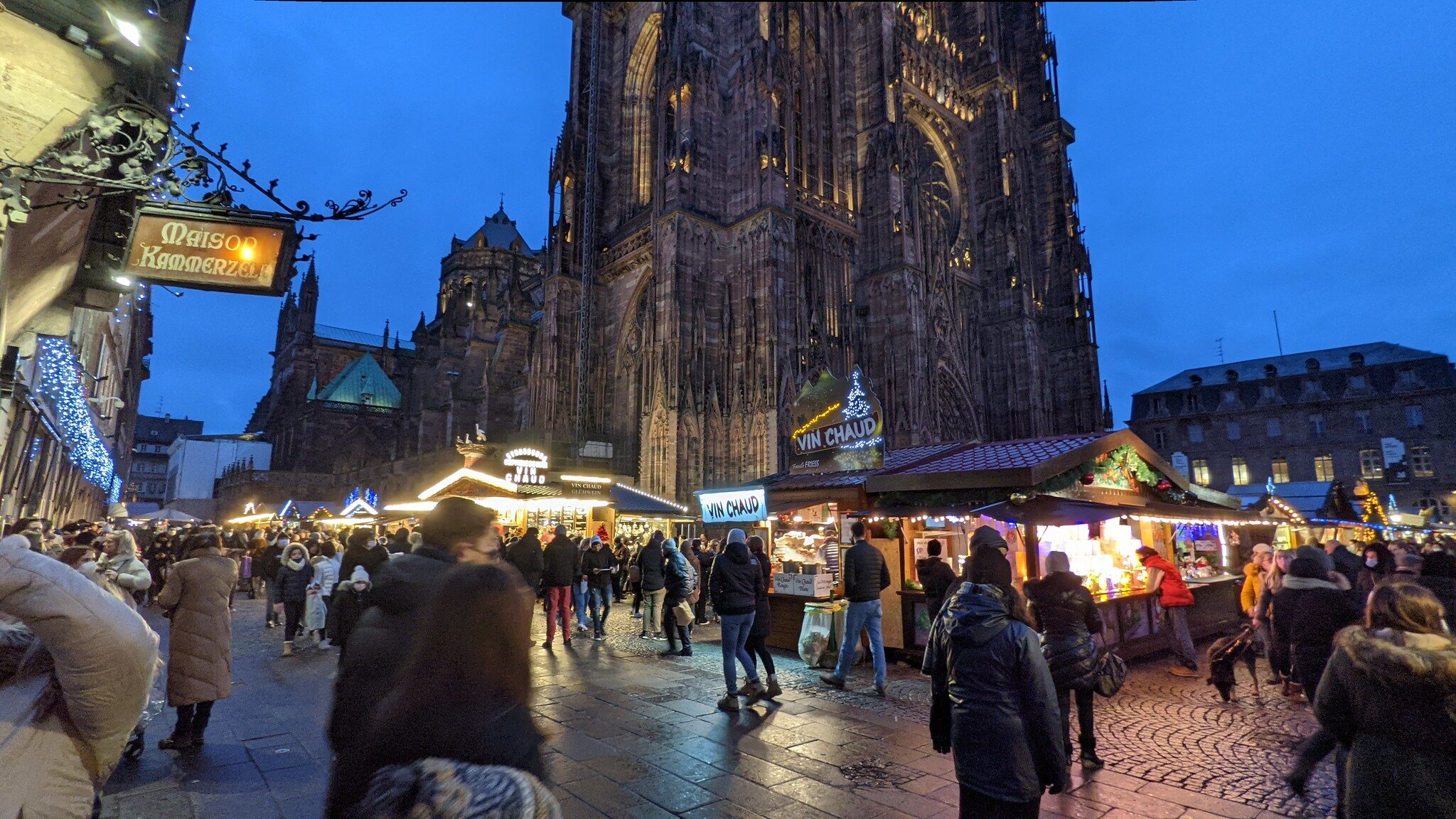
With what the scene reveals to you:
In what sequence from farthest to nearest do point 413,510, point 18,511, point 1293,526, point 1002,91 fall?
point 1002,91 < point 413,510 < point 1293,526 < point 18,511

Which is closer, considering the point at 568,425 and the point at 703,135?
the point at 703,135

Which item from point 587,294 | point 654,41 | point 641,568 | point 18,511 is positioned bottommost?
point 641,568

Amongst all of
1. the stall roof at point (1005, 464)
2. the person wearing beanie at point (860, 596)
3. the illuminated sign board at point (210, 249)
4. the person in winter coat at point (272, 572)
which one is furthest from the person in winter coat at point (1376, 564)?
the person in winter coat at point (272, 572)

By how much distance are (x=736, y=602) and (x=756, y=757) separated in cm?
172

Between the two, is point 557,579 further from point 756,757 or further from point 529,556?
point 756,757

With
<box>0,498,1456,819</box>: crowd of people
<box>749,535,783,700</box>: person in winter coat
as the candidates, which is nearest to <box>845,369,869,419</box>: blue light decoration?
<box>749,535,783,700</box>: person in winter coat

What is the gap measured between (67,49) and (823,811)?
7621 mm

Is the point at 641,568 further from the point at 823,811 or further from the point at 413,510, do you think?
the point at 413,510

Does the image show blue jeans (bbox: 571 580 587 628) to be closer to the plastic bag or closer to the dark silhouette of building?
the plastic bag

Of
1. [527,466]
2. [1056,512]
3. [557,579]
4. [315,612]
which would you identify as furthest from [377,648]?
[527,466]

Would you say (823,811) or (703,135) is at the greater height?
(703,135)

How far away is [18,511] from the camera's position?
10.8m

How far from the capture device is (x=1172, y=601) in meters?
9.20

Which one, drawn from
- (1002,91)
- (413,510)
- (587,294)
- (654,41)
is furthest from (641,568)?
(1002,91)
